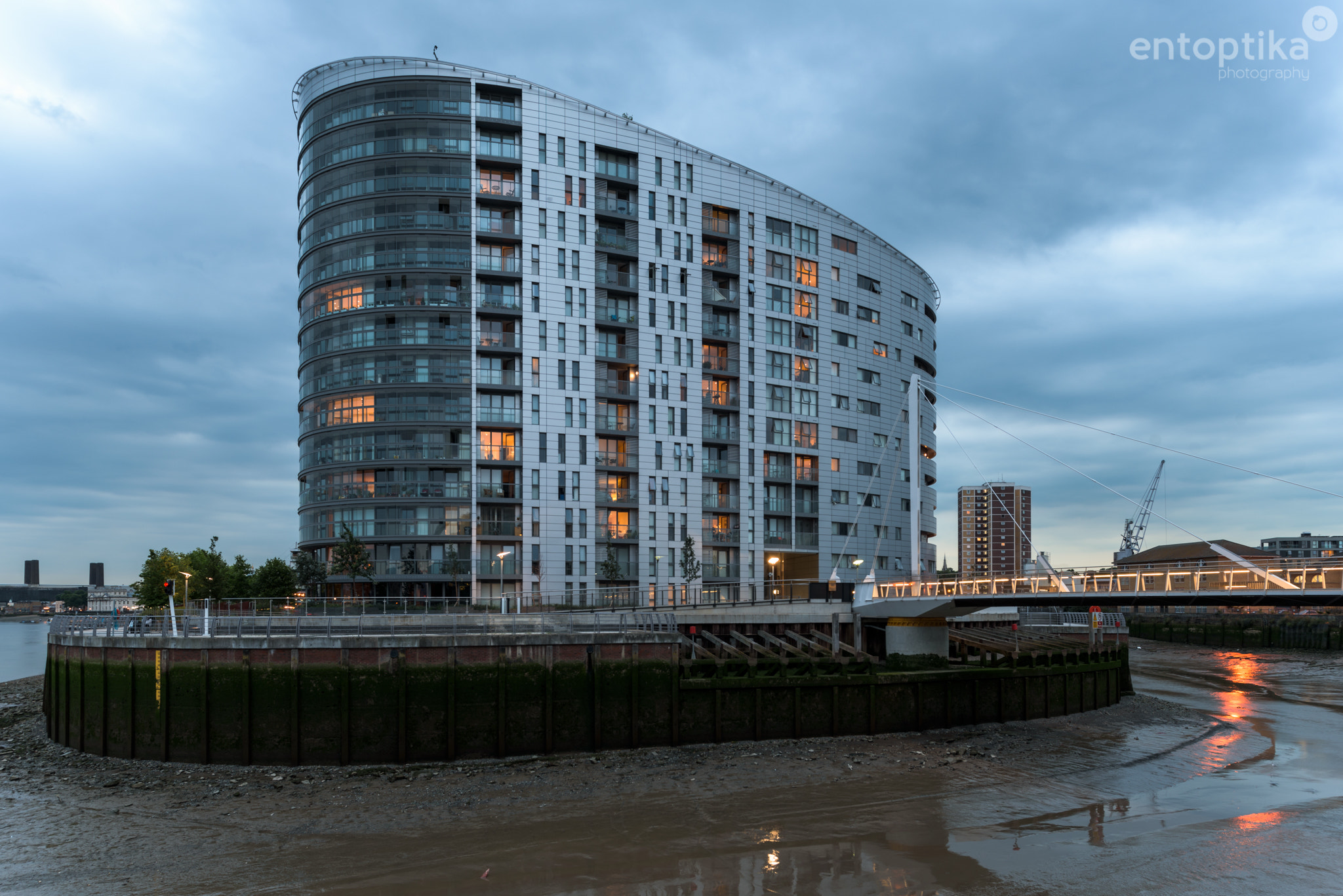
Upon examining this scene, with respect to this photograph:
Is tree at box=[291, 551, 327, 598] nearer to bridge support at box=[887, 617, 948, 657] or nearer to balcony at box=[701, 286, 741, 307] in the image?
balcony at box=[701, 286, 741, 307]

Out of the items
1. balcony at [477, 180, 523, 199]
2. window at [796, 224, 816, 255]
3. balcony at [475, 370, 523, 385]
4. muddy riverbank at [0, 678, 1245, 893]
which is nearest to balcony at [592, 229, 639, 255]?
balcony at [477, 180, 523, 199]

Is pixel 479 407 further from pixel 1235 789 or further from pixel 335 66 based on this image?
pixel 1235 789

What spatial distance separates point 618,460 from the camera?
276 ft

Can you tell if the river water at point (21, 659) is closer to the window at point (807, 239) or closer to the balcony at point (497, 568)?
the balcony at point (497, 568)

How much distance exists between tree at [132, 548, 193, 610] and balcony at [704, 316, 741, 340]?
2283 inches

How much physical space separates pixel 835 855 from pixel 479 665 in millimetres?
14623

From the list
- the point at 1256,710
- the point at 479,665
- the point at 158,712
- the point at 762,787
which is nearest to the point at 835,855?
the point at 762,787

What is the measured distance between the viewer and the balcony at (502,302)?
79500mm

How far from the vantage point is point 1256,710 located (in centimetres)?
5019

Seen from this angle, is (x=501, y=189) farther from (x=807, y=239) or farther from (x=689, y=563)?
(x=689, y=563)

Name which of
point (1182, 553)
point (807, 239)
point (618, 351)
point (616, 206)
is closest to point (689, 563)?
point (618, 351)

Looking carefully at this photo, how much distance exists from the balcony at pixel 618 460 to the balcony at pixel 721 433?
7881 millimetres

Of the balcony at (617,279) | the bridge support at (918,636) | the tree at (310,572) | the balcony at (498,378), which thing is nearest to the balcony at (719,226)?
the balcony at (617,279)

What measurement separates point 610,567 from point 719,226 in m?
36.8
